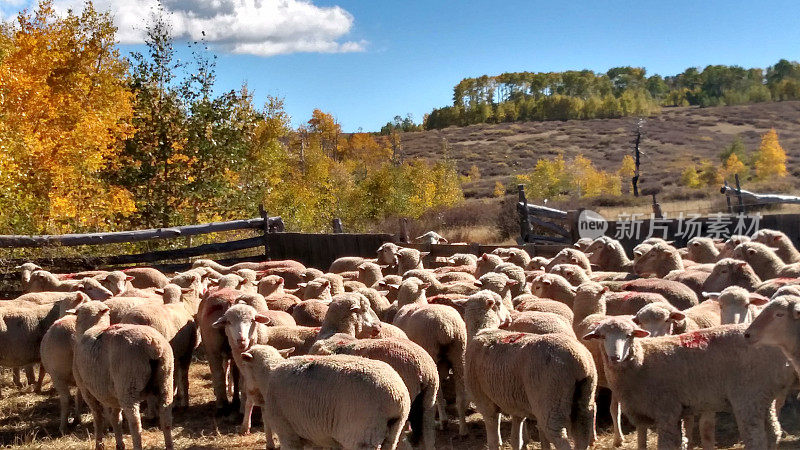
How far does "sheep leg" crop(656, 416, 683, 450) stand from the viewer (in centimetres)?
616

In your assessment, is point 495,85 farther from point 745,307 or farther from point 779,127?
point 745,307

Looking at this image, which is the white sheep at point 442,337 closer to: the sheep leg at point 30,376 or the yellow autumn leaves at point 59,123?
the sheep leg at point 30,376

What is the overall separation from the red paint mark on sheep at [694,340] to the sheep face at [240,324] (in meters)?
3.94

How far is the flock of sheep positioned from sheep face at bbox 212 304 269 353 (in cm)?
2

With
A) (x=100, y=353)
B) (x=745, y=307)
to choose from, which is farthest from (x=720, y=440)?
(x=100, y=353)

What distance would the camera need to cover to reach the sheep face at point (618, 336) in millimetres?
6191

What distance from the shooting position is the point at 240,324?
25.0 ft

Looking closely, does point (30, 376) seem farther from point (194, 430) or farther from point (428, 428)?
point (428, 428)

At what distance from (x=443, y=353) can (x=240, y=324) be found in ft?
6.79

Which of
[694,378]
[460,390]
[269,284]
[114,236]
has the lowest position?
[460,390]

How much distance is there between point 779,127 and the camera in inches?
3738

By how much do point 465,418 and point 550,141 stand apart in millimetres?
95085

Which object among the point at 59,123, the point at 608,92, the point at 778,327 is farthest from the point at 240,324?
the point at 608,92

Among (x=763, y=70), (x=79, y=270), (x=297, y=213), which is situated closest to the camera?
(x=79, y=270)
